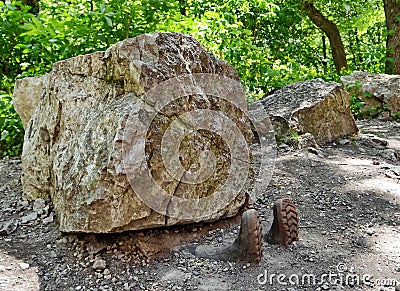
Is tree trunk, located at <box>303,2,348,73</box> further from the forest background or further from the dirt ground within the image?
the dirt ground

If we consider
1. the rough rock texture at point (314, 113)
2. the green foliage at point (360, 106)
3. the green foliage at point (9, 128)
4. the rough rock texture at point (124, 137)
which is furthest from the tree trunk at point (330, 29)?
the rough rock texture at point (124, 137)

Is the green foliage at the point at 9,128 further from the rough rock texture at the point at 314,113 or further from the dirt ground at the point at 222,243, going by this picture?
the rough rock texture at the point at 314,113

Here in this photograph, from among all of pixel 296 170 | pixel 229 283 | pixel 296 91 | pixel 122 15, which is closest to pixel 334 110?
pixel 296 91

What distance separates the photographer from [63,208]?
220cm

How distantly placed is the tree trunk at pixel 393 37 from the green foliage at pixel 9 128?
632cm

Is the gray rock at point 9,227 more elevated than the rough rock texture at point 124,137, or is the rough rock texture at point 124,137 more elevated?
the rough rock texture at point 124,137

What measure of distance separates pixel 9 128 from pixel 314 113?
3.13 metres

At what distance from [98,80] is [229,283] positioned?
1.38 meters

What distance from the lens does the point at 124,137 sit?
2006 millimetres

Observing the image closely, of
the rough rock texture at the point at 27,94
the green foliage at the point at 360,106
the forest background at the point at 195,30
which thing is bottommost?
the green foliage at the point at 360,106

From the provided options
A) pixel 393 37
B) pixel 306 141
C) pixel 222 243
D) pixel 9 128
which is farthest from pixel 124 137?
pixel 393 37

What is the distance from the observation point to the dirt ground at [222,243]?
6.31 feet

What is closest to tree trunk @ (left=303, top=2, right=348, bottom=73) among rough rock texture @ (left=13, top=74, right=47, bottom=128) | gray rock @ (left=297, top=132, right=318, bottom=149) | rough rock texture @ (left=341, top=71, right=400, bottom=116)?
rough rock texture @ (left=341, top=71, right=400, bottom=116)

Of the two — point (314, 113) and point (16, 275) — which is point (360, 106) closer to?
point (314, 113)
